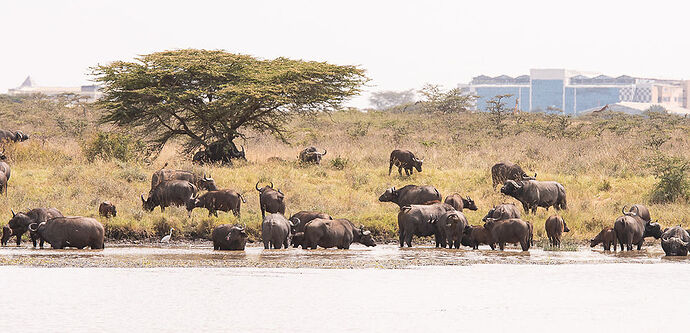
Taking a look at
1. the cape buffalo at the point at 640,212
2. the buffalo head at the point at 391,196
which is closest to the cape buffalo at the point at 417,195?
the buffalo head at the point at 391,196

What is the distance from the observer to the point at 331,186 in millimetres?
26250

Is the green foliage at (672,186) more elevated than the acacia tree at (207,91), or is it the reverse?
the acacia tree at (207,91)

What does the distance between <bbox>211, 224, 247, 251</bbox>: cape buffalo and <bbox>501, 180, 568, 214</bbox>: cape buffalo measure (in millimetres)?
8108

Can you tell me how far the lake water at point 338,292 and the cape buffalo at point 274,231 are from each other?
0.55 meters

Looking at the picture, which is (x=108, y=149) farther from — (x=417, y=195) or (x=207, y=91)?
(x=417, y=195)

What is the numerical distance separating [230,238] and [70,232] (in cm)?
285

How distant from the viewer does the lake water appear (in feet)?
32.1

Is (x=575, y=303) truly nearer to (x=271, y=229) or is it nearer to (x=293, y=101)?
(x=271, y=229)

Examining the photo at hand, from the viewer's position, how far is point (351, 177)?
2762cm

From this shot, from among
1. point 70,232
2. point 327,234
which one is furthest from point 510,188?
point 70,232

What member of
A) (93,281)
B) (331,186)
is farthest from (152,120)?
(93,281)

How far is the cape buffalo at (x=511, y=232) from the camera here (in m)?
17.5

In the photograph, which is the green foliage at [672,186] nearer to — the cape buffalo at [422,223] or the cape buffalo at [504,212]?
the cape buffalo at [504,212]

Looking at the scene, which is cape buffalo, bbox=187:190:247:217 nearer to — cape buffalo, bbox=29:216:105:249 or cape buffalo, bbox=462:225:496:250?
cape buffalo, bbox=29:216:105:249
